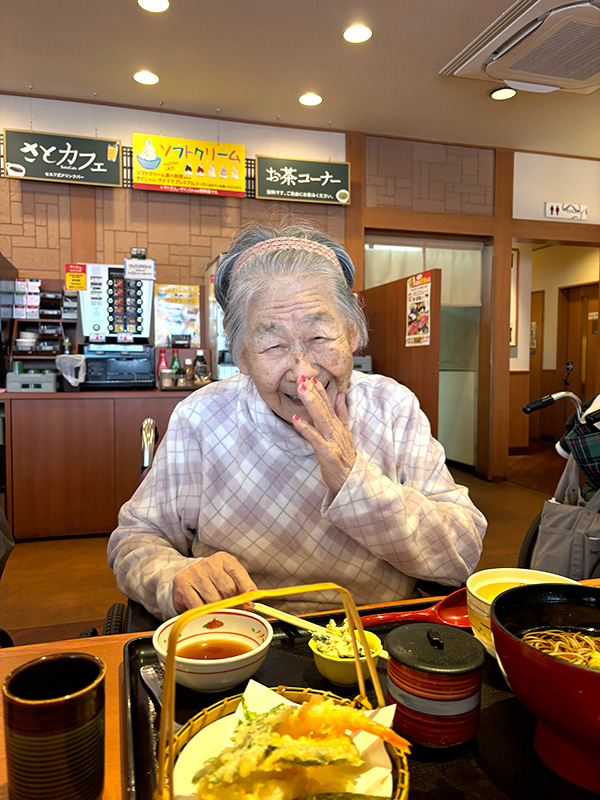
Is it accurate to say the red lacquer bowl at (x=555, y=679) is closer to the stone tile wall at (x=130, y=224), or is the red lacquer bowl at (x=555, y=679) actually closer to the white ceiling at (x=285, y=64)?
the white ceiling at (x=285, y=64)

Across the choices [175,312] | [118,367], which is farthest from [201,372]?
[175,312]

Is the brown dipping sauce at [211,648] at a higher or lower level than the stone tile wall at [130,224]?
lower

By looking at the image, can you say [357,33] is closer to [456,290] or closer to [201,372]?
[201,372]

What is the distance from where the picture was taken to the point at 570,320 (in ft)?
28.6

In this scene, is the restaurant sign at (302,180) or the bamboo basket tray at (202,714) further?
the restaurant sign at (302,180)

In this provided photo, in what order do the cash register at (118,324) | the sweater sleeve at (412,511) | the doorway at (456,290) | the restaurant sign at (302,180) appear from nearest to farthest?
1. the sweater sleeve at (412,511)
2. the cash register at (118,324)
3. the restaurant sign at (302,180)
4. the doorway at (456,290)

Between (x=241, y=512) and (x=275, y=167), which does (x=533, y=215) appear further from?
(x=241, y=512)

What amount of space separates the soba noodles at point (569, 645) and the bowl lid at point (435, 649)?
0.07 metres

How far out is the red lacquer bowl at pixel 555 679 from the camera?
51cm

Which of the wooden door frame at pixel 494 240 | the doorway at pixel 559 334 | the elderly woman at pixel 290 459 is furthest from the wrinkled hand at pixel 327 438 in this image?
the doorway at pixel 559 334

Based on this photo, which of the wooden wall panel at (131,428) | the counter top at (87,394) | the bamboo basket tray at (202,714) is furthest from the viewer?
the wooden wall panel at (131,428)

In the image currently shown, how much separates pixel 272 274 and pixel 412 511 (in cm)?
63

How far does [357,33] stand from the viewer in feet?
12.3

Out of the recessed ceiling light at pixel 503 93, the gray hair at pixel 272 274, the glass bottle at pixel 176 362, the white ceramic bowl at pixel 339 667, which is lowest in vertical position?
the white ceramic bowl at pixel 339 667
